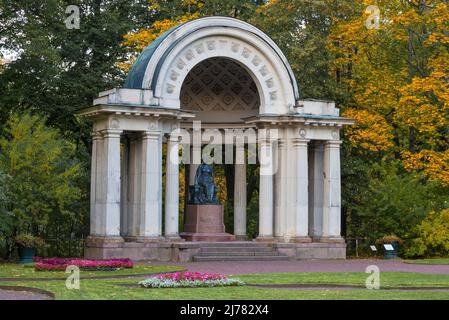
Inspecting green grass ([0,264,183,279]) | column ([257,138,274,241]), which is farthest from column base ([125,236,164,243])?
column ([257,138,274,241])

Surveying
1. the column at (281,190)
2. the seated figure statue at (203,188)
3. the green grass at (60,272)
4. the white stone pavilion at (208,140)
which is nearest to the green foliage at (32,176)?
the white stone pavilion at (208,140)

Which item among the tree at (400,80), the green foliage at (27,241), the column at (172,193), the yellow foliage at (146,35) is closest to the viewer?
the green foliage at (27,241)

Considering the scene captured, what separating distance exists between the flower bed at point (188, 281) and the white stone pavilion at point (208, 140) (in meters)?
12.9

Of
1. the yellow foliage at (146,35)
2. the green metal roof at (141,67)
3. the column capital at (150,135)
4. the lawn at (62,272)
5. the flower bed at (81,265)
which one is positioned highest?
the yellow foliage at (146,35)

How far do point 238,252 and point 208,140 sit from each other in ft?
25.0

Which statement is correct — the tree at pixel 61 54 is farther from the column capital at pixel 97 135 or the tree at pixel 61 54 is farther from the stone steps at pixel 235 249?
the stone steps at pixel 235 249

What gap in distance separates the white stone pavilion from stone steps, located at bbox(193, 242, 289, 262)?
0.88ft

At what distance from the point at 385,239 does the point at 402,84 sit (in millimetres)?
11032

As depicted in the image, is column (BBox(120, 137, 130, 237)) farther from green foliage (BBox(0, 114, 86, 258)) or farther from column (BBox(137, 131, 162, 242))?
green foliage (BBox(0, 114, 86, 258))

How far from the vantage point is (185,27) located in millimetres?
39156

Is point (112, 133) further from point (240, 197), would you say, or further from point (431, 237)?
point (431, 237)

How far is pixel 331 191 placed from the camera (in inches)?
1678

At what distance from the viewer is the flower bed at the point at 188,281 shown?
24.3m
